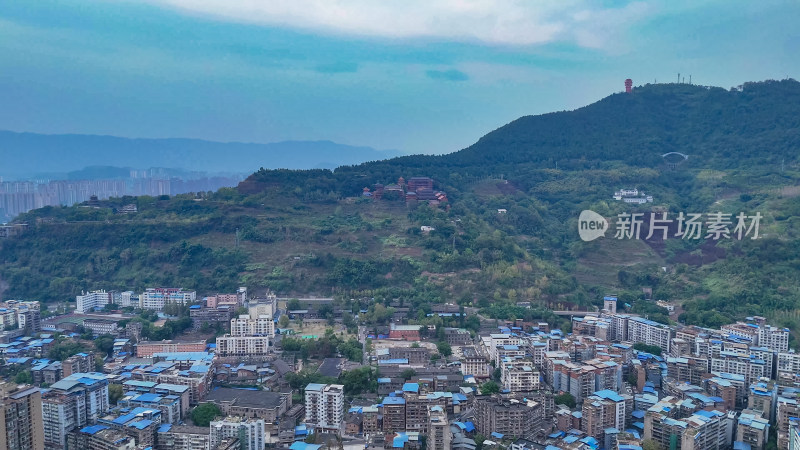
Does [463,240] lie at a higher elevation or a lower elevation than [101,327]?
higher

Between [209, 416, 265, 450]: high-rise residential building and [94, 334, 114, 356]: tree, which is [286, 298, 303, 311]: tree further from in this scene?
[209, 416, 265, 450]: high-rise residential building

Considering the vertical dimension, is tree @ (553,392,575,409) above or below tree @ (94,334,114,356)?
below

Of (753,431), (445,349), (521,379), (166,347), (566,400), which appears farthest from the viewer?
(166,347)

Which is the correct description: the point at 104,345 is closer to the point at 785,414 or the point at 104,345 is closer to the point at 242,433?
the point at 242,433

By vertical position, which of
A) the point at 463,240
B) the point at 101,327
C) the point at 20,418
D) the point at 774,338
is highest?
the point at 463,240

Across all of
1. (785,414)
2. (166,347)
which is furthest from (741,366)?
(166,347)

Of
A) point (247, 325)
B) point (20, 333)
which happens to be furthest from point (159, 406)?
point (20, 333)

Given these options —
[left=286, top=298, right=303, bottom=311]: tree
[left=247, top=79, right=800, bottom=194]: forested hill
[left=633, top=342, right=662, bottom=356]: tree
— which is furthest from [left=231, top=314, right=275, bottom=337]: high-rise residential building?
[left=247, top=79, right=800, bottom=194]: forested hill
